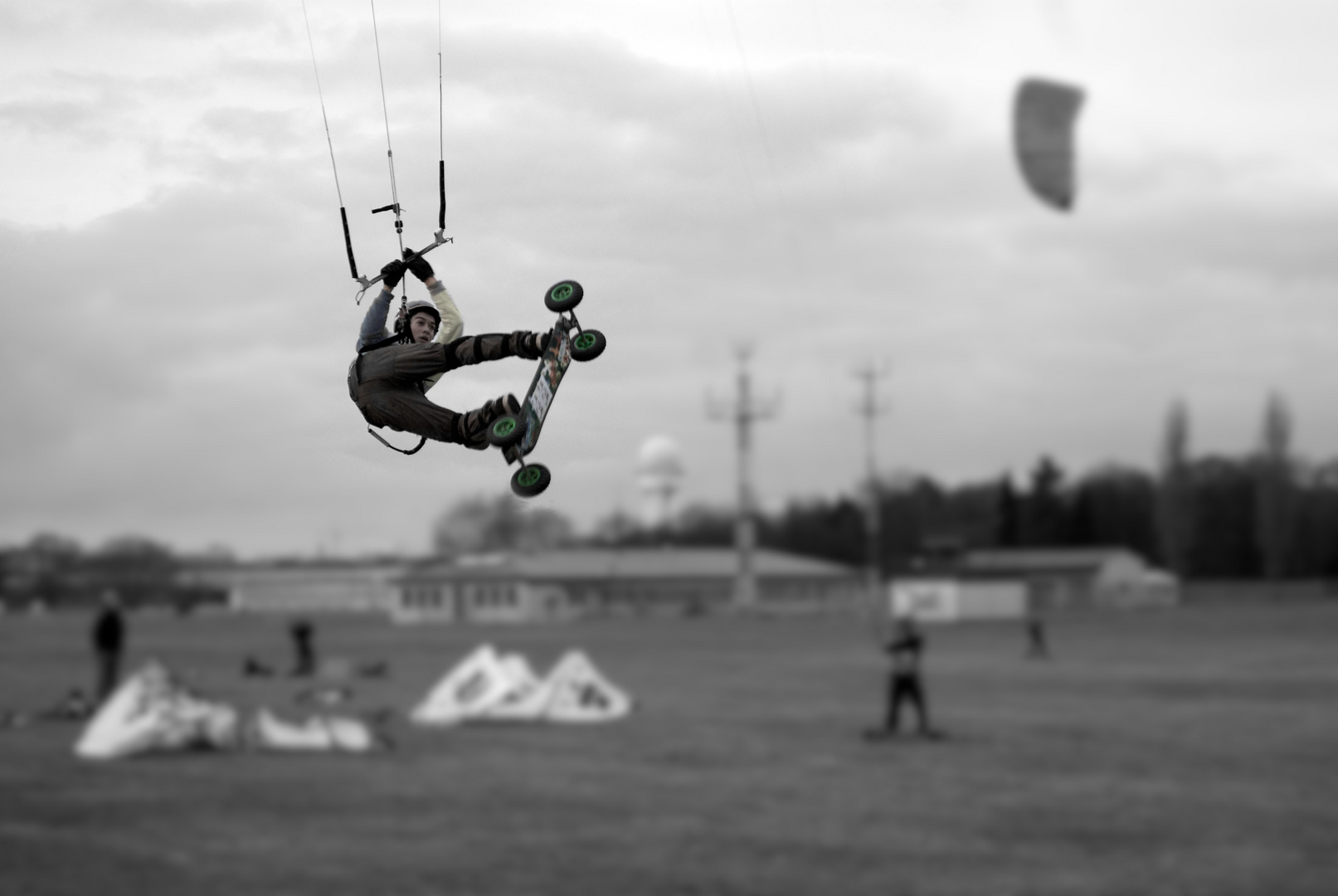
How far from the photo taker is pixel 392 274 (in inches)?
162

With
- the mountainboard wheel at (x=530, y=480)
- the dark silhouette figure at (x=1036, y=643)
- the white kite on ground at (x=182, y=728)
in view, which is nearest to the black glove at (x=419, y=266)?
the mountainboard wheel at (x=530, y=480)

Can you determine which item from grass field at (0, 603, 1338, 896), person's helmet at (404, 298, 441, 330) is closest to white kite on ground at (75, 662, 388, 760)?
grass field at (0, 603, 1338, 896)

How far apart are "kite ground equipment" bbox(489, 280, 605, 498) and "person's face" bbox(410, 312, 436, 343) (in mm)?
274

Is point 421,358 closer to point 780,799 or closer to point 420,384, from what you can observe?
point 420,384

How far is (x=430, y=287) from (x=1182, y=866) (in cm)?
15096

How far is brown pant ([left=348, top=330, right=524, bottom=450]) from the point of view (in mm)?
3977

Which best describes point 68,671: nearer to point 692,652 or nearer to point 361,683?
point 361,683

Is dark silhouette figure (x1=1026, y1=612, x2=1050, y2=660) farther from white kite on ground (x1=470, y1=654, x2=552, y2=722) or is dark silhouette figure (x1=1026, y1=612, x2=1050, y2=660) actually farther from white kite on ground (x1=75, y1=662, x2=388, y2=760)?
white kite on ground (x1=75, y1=662, x2=388, y2=760)

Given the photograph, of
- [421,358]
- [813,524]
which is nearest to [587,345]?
[421,358]

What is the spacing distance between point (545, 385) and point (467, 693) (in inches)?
5997

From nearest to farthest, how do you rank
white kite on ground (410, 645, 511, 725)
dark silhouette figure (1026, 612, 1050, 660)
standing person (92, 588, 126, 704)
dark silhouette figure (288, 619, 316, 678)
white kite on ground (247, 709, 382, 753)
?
standing person (92, 588, 126, 704) → white kite on ground (247, 709, 382, 753) → white kite on ground (410, 645, 511, 725) → dark silhouette figure (288, 619, 316, 678) → dark silhouette figure (1026, 612, 1050, 660)

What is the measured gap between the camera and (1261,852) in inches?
5566

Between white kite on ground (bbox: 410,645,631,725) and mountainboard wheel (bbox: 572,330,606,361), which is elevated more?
mountainboard wheel (bbox: 572,330,606,361)

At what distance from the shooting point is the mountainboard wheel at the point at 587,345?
13.0 feet
